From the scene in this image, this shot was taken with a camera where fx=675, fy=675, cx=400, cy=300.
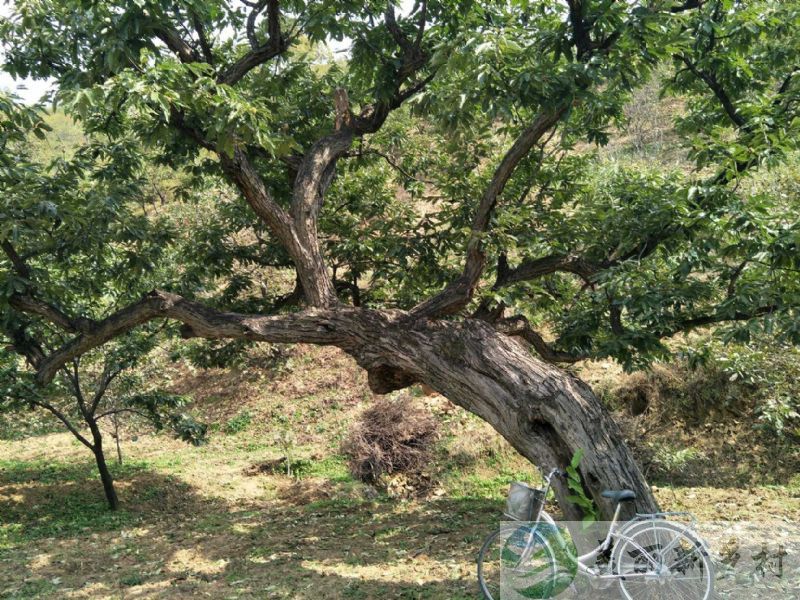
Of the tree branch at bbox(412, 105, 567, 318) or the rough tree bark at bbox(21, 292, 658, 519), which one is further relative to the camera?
the tree branch at bbox(412, 105, 567, 318)

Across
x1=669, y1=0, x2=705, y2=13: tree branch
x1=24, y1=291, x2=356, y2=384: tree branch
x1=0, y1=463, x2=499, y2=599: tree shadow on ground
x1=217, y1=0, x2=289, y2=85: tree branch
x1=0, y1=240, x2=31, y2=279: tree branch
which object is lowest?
x1=0, y1=463, x2=499, y2=599: tree shadow on ground

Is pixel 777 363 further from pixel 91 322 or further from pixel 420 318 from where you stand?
pixel 91 322

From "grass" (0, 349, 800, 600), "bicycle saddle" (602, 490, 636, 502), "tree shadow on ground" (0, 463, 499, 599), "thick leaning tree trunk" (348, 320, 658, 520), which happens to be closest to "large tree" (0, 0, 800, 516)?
"thick leaning tree trunk" (348, 320, 658, 520)

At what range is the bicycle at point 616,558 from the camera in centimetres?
360

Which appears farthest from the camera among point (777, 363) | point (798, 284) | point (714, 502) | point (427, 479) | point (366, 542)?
point (427, 479)

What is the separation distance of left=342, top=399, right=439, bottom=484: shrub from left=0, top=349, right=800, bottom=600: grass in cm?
28

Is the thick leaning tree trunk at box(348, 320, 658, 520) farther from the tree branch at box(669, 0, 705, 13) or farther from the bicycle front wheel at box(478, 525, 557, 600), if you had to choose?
the tree branch at box(669, 0, 705, 13)

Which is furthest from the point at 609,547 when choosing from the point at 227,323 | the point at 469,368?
the point at 227,323

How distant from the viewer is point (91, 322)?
6.19 meters

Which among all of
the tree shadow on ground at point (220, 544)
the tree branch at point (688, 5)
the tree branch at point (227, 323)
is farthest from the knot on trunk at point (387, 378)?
the tree branch at point (688, 5)

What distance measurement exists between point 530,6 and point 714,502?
5841mm

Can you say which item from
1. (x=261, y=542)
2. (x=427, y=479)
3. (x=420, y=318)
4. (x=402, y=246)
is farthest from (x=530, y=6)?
(x=427, y=479)

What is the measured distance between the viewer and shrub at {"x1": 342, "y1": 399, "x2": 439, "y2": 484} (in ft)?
35.3

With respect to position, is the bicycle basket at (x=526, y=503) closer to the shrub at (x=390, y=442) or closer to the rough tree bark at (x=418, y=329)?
the rough tree bark at (x=418, y=329)
